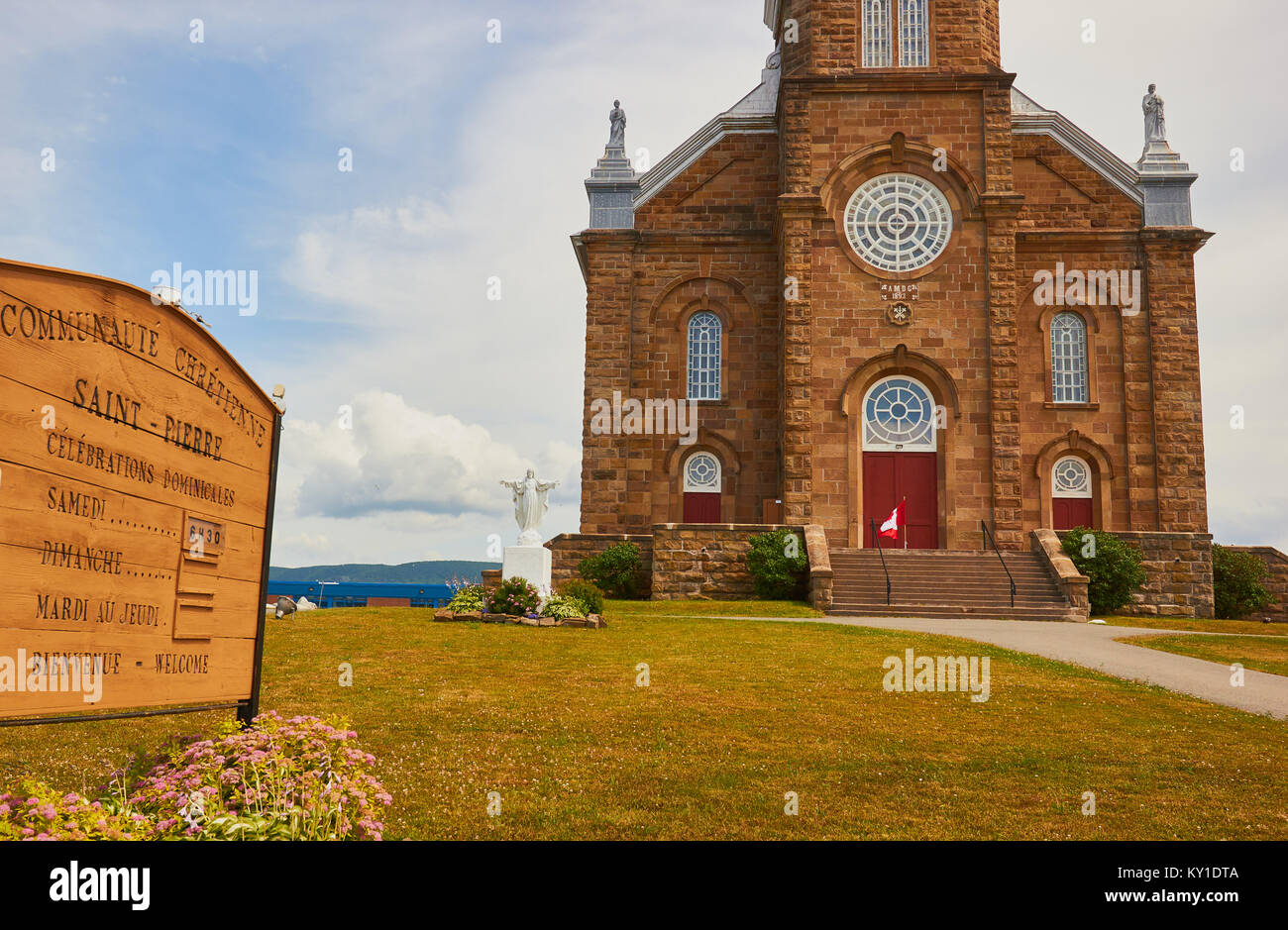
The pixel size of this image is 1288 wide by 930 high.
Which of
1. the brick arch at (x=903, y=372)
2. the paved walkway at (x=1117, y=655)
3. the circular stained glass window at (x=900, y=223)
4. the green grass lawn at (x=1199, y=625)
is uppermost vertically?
the circular stained glass window at (x=900, y=223)

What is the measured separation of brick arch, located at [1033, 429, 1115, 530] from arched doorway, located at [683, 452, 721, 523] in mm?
10005

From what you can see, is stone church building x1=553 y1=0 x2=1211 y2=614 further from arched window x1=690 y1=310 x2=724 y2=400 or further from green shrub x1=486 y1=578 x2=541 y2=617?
green shrub x1=486 y1=578 x2=541 y2=617

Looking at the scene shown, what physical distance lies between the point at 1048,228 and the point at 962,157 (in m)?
4.41

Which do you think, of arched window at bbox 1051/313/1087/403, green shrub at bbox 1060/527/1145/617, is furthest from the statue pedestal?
arched window at bbox 1051/313/1087/403

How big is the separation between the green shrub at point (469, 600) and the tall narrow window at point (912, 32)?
21.0m

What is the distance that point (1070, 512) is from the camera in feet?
93.6

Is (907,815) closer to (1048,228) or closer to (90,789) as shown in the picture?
(90,789)

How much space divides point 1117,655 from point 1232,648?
3034 millimetres

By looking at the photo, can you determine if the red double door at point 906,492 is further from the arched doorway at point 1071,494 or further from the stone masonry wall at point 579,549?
the stone masonry wall at point 579,549

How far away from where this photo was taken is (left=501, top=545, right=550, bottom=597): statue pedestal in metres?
18.1

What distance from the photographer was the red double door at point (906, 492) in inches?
1043

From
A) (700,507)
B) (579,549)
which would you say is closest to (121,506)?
(579,549)

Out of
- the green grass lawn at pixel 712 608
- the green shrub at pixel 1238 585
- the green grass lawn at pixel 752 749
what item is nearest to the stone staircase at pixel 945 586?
the green grass lawn at pixel 712 608
